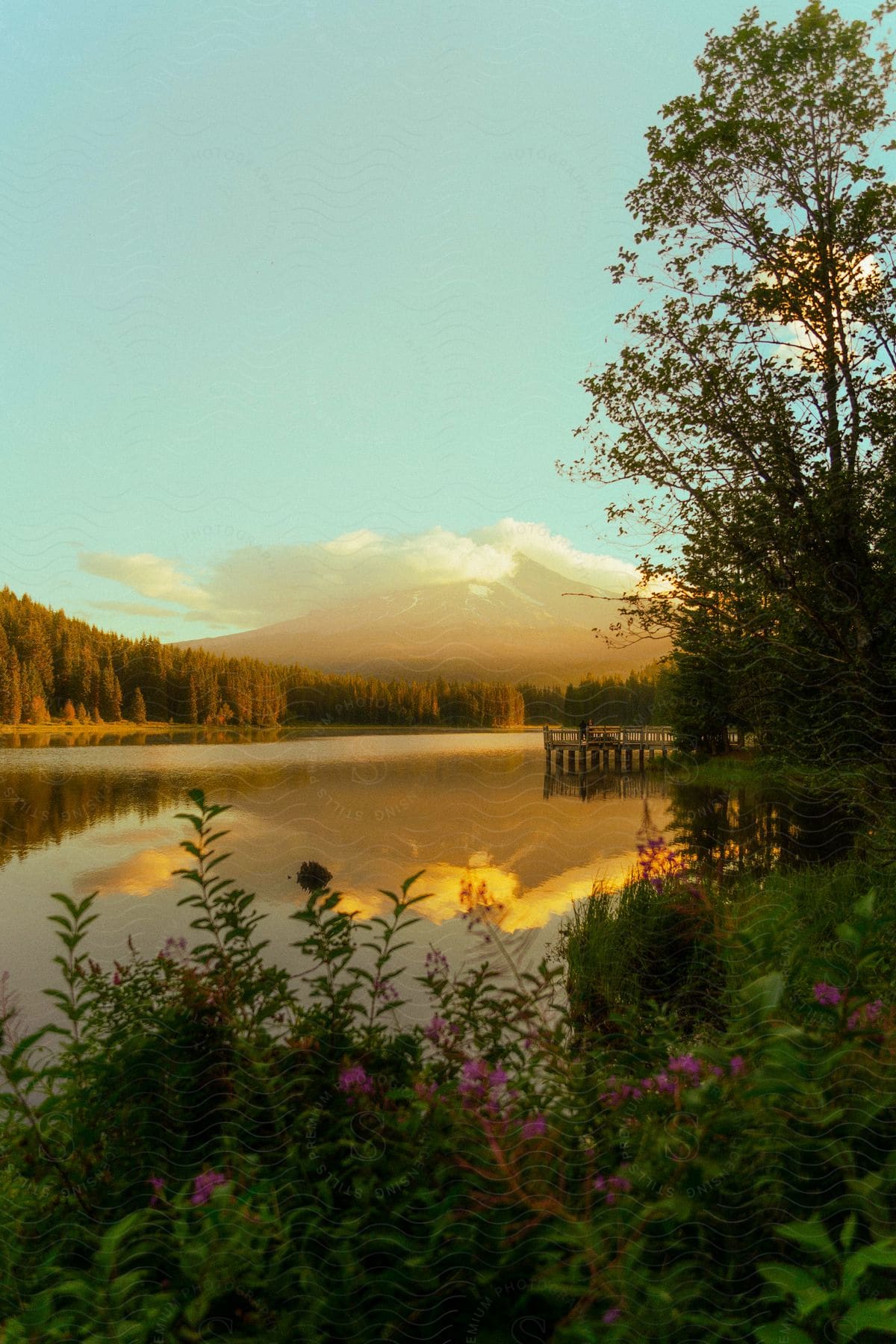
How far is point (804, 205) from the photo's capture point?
6141mm

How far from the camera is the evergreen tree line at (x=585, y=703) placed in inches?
154

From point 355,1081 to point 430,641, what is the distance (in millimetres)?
2588

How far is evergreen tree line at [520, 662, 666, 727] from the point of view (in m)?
3.92

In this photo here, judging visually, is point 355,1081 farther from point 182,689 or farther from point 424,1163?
point 182,689

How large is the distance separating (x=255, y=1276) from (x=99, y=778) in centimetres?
260

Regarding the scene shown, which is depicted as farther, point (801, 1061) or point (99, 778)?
point (99, 778)

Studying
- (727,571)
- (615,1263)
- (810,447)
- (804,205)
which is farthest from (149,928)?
(804,205)

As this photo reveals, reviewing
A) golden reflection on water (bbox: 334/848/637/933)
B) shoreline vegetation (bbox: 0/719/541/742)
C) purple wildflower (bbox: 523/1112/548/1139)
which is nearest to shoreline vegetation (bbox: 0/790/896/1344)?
purple wildflower (bbox: 523/1112/548/1139)

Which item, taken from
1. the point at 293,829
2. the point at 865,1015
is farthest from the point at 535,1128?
the point at 293,829

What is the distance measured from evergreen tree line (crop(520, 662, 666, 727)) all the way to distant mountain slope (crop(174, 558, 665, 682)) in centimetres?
8

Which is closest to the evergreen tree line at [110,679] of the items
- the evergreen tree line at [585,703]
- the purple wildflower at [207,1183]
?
the evergreen tree line at [585,703]

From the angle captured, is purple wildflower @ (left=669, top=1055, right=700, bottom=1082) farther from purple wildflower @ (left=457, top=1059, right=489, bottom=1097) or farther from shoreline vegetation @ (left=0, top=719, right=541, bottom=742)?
shoreline vegetation @ (left=0, top=719, right=541, bottom=742)

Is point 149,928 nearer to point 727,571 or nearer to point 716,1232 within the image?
point 716,1232

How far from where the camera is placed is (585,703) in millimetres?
3979
